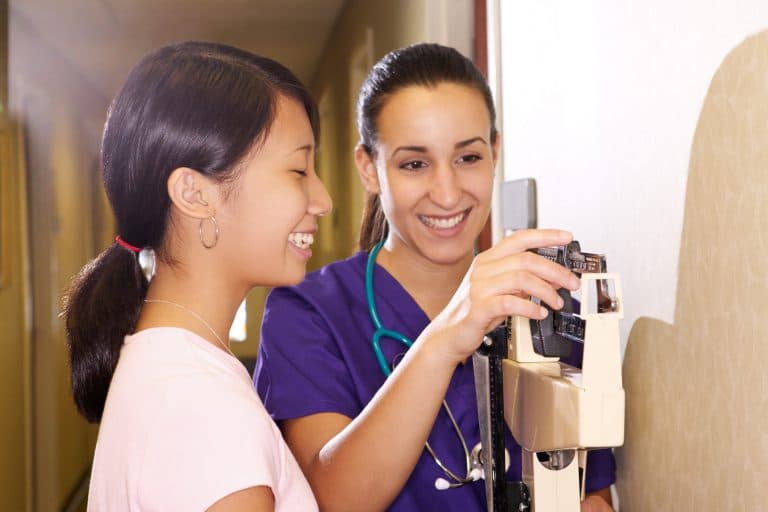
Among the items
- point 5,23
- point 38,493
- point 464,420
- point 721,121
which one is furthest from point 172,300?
point 38,493

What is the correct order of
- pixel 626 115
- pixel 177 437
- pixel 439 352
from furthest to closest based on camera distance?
pixel 626 115, pixel 439 352, pixel 177 437

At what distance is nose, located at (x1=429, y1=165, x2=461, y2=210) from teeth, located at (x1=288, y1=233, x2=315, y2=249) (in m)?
0.27

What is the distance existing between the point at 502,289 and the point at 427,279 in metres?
0.48

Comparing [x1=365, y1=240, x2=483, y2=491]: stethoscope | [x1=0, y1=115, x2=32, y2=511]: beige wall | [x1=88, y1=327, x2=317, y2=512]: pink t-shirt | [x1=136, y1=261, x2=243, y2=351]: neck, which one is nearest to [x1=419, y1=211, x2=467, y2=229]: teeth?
[x1=365, y1=240, x2=483, y2=491]: stethoscope

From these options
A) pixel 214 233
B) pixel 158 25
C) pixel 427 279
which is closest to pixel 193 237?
pixel 214 233

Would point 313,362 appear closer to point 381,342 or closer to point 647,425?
point 381,342

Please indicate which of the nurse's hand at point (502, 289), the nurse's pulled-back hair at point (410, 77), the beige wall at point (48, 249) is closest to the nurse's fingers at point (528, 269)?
the nurse's hand at point (502, 289)

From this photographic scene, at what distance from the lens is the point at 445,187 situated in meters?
1.14

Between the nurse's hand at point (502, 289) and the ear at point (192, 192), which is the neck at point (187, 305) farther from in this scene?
the nurse's hand at point (502, 289)

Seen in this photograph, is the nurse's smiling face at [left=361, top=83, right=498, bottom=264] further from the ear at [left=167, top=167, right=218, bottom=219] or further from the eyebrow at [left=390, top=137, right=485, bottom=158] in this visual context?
the ear at [left=167, top=167, right=218, bottom=219]

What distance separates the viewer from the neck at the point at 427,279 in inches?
48.1

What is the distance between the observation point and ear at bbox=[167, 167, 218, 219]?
82cm

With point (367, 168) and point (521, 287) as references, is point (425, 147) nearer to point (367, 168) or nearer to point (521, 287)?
point (367, 168)

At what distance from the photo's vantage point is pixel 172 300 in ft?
2.76
